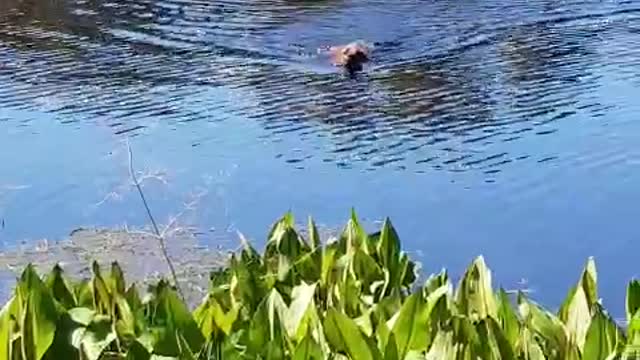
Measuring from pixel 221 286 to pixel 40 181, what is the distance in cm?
314

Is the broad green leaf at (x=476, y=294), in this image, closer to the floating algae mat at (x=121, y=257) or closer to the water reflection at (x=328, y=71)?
the floating algae mat at (x=121, y=257)

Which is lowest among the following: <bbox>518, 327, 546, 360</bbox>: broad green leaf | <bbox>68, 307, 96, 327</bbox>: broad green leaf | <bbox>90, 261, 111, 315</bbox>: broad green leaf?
<bbox>90, 261, 111, 315</bbox>: broad green leaf

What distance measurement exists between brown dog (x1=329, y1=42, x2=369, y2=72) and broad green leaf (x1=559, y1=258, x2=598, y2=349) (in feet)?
16.9

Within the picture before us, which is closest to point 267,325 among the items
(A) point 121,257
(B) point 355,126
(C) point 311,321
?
(C) point 311,321

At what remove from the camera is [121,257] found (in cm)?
425

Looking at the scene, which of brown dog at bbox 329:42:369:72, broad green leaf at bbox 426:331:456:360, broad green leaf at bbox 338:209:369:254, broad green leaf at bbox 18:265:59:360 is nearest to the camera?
broad green leaf at bbox 426:331:456:360

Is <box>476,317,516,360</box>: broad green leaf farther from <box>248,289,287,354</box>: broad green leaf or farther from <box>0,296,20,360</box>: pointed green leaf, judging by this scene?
<box>0,296,20,360</box>: pointed green leaf

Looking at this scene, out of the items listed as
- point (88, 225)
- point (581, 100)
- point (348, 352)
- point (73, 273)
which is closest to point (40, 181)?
point (88, 225)

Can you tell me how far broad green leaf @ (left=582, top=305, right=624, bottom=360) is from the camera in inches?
72.2

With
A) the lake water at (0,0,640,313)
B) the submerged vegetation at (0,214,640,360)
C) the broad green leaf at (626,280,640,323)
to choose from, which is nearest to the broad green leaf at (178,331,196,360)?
the submerged vegetation at (0,214,640,360)

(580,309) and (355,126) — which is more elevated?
(580,309)

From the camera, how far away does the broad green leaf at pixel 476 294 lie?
204 centimetres

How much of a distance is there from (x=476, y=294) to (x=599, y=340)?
0.30m

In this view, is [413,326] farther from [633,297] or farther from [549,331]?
[633,297]
